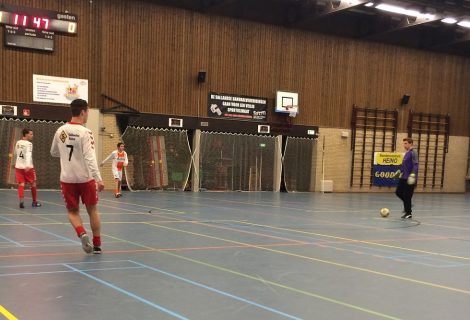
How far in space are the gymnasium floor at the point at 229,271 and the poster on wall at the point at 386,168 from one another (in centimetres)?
1657

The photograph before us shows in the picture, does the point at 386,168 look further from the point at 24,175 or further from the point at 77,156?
the point at 77,156

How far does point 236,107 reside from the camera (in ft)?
76.1

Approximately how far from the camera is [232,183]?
2317 centimetres

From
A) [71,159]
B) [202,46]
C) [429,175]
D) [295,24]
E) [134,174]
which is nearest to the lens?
[71,159]

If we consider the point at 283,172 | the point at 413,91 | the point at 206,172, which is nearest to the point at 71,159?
the point at 206,172

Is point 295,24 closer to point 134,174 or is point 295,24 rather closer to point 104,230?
point 134,174

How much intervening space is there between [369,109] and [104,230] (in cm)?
2044

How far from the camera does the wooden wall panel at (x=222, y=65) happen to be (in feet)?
65.6

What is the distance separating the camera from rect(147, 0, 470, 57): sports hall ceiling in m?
22.8

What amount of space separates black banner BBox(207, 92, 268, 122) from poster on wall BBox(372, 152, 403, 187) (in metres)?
6.94

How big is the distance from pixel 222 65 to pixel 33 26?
7.92 meters

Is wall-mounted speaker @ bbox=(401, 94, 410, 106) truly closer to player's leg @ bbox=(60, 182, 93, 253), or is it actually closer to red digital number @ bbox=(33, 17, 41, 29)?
red digital number @ bbox=(33, 17, 41, 29)

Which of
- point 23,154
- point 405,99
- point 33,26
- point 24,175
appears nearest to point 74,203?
point 23,154

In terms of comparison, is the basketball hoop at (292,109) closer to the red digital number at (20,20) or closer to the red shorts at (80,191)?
the red digital number at (20,20)
